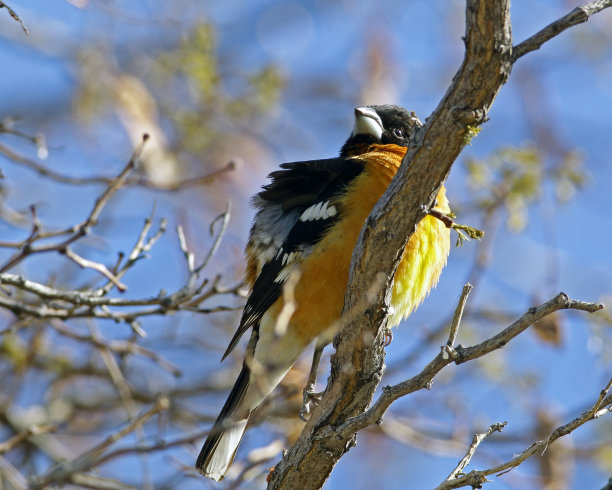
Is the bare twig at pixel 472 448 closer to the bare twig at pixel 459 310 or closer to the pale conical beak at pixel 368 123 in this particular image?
the bare twig at pixel 459 310

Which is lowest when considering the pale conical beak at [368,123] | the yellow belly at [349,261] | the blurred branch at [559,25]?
the blurred branch at [559,25]

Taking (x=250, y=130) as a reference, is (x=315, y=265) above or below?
below

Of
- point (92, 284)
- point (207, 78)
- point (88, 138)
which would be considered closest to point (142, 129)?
point (207, 78)

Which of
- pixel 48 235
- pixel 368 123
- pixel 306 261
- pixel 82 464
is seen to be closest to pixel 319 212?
pixel 306 261

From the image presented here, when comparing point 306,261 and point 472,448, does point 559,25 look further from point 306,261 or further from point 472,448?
point 306,261

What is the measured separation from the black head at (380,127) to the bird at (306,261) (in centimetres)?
13

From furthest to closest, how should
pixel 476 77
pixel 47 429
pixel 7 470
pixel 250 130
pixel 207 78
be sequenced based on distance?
pixel 250 130
pixel 207 78
pixel 7 470
pixel 47 429
pixel 476 77

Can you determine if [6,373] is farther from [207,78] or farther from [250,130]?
[250,130]

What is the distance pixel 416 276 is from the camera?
397 centimetres

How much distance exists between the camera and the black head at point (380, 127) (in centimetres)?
482

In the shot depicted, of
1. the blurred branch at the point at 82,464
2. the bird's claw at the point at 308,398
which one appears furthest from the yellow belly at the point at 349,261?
the blurred branch at the point at 82,464

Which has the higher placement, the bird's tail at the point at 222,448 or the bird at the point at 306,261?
the bird at the point at 306,261

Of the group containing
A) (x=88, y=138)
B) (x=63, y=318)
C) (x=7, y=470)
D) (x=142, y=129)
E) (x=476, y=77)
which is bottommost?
(x=7, y=470)

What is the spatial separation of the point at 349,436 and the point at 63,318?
4.96 feet
